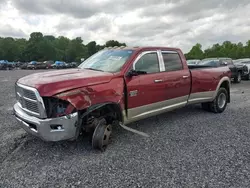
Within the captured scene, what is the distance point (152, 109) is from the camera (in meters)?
4.44

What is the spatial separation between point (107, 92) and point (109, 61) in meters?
1.05

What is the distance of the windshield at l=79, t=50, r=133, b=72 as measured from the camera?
409cm

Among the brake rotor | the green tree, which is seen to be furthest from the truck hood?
the green tree

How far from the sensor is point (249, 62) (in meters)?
16.7

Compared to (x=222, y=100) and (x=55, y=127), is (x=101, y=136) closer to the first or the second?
(x=55, y=127)

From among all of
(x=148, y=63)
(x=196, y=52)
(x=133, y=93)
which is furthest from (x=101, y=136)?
(x=196, y=52)

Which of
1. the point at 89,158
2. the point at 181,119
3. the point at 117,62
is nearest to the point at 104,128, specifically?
the point at 89,158

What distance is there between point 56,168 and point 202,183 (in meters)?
2.12

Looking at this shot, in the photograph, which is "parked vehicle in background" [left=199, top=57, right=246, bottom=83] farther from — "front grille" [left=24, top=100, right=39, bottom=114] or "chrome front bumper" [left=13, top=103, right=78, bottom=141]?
"front grille" [left=24, top=100, right=39, bottom=114]

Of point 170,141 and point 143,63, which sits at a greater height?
point 143,63

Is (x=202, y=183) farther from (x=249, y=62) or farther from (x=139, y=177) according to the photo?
(x=249, y=62)

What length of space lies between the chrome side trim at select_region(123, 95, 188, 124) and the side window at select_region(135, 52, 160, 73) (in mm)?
765

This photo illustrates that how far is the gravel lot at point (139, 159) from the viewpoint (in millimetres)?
2797

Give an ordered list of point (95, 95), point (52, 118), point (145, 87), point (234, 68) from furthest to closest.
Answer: point (234, 68) < point (145, 87) < point (95, 95) < point (52, 118)
